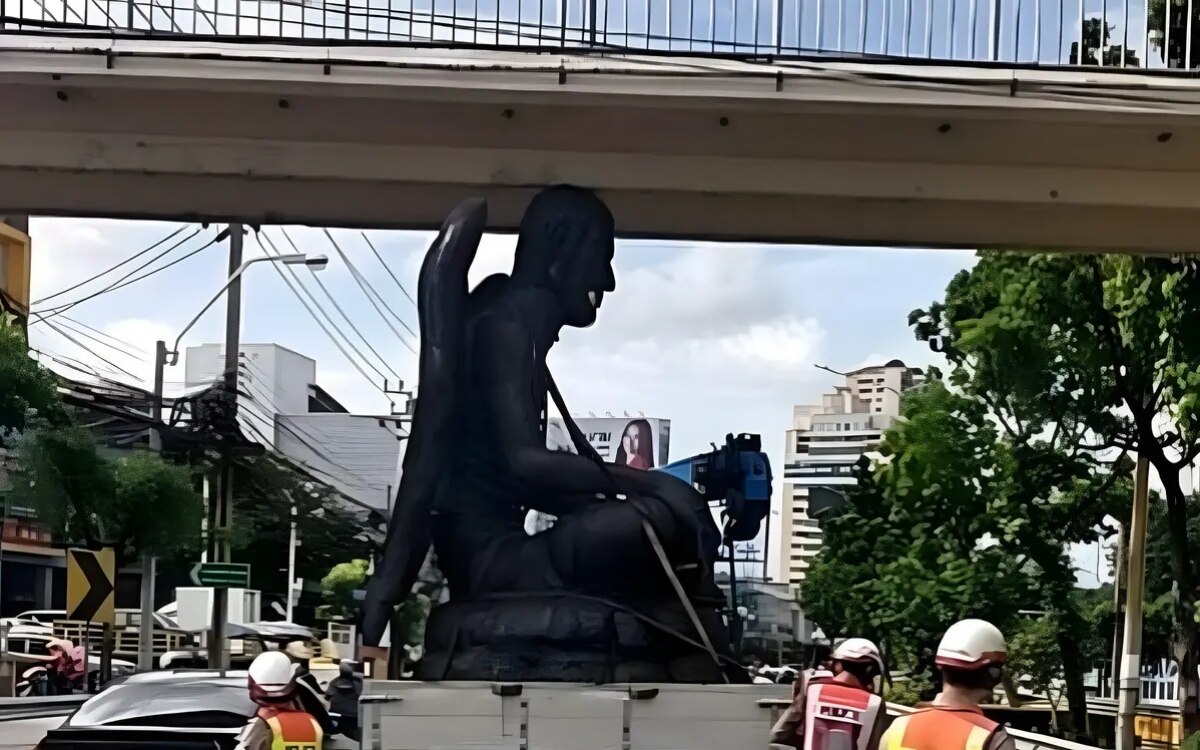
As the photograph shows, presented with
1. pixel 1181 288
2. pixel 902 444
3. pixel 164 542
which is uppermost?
pixel 1181 288

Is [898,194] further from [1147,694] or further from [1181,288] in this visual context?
[1147,694]

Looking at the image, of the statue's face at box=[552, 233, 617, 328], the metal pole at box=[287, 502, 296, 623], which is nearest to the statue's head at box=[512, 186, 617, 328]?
the statue's face at box=[552, 233, 617, 328]

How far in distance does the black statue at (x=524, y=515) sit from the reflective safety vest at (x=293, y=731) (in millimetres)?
3349

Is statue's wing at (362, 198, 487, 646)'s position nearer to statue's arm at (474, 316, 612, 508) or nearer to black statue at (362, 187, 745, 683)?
black statue at (362, 187, 745, 683)

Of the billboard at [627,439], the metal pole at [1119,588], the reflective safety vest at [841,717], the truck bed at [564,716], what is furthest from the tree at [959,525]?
the reflective safety vest at [841,717]

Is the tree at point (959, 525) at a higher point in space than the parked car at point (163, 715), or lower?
higher

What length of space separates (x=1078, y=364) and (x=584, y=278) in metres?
10.1

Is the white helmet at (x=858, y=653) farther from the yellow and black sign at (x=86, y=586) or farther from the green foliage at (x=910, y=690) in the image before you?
the green foliage at (x=910, y=690)

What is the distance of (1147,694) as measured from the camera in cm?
3275

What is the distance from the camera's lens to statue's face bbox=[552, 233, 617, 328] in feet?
32.7

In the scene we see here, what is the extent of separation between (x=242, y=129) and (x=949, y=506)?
13333mm

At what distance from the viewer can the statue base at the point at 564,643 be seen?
359 inches

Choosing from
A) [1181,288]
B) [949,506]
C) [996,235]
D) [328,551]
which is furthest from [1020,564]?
[996,235]

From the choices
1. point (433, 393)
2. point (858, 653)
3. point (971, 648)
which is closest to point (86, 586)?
point (433, 393)
